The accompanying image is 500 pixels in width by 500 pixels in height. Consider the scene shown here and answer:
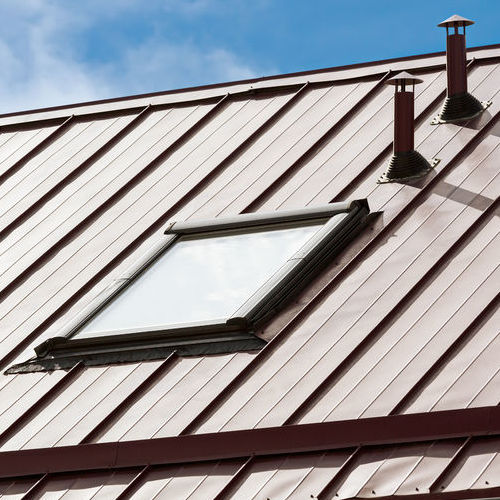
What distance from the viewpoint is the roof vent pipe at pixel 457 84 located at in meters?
14.9

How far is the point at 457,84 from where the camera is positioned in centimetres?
1495

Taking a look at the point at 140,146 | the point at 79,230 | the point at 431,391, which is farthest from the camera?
the point at 140,146

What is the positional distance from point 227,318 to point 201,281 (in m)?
1.03

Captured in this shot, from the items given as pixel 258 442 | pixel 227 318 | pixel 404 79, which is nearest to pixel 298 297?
pixel 227 318

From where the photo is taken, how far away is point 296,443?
10.5m

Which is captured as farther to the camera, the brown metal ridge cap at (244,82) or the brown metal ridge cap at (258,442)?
the brown metal ridge cap at (244,82)

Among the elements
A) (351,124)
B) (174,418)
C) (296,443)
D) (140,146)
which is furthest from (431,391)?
(140,146)

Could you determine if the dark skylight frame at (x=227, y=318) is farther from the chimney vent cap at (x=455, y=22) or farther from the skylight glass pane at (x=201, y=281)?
the chimney vent cap at (x=455, y=22)

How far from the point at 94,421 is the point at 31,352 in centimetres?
179

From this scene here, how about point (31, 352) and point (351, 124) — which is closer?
point (31, 352)

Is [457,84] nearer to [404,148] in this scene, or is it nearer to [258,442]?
[404,148]

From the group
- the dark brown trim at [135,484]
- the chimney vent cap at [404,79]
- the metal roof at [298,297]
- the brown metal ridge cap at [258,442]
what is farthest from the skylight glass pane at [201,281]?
the chimney vent cap at [404,79]

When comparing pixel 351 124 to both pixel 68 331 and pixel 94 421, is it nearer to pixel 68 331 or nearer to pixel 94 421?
pixel 68 331

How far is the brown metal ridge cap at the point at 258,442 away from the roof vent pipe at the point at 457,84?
5500mm
